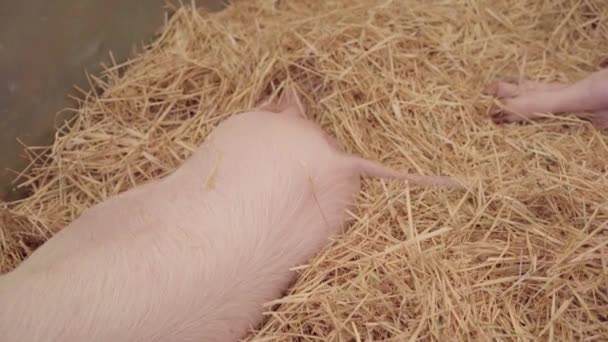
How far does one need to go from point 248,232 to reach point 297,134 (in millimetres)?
388

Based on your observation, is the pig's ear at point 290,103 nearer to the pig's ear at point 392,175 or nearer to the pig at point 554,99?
the pig's ear at point 392,175

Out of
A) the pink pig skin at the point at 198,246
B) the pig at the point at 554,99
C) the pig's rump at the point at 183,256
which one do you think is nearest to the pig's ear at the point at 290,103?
the pink pig skin at the point at 198,246

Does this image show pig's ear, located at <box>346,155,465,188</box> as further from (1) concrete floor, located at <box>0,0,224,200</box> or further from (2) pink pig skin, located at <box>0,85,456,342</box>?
(1) concrete floor, located at <box>0,0,224,200</box>

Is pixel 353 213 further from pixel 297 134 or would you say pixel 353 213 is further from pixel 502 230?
pixel 502 230

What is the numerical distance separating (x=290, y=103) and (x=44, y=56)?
0.86m

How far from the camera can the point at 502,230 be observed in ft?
6.01

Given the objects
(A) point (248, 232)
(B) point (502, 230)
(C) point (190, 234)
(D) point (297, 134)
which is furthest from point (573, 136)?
(C) point (190, 234)

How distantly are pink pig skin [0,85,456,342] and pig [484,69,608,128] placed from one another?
45cm

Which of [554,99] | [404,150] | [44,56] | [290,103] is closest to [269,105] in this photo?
[290,103]

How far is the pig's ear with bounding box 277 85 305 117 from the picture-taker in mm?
2227

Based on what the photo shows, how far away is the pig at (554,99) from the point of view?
2.12 meters

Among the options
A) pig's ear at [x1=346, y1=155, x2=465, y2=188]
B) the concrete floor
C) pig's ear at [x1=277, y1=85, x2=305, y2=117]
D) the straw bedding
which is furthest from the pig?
the concrete floor

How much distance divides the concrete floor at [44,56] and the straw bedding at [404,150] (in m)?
0.08

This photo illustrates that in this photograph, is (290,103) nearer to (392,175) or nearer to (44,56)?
(392,175)
